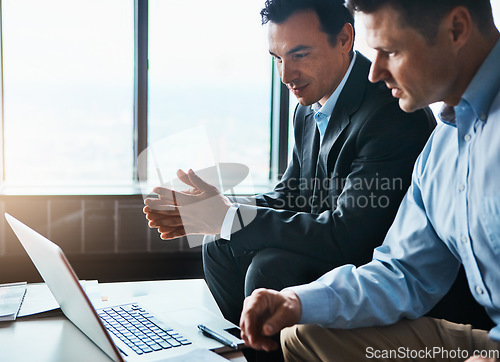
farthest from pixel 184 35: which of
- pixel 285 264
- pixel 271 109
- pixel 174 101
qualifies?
pixel 285 264

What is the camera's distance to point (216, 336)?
42.6 inches

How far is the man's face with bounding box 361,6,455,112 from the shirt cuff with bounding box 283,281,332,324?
39cm

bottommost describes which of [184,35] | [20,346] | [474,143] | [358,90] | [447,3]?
[20,346]

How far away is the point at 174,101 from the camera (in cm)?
319

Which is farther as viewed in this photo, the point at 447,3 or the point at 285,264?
the point at 285,264

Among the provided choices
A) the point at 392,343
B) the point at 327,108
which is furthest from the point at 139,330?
the point at 327,108

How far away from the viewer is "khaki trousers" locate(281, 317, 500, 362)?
3.17ft

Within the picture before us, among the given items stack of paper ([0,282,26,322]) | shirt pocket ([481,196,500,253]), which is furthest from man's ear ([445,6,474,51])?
stack of paper ([0,282,26,322])

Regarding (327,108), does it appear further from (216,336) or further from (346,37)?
(216,336)

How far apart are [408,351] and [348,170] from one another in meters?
0.66

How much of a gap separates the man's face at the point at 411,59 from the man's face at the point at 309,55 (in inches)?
26.8

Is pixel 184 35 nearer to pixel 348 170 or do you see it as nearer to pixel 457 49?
pixel 348 170

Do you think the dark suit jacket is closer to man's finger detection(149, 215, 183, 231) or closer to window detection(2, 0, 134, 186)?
man's finger detection(149, 215, 183, 231)

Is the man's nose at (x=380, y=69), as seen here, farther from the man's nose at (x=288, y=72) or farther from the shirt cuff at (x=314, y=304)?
the man's nose at (x=288, y=72)
